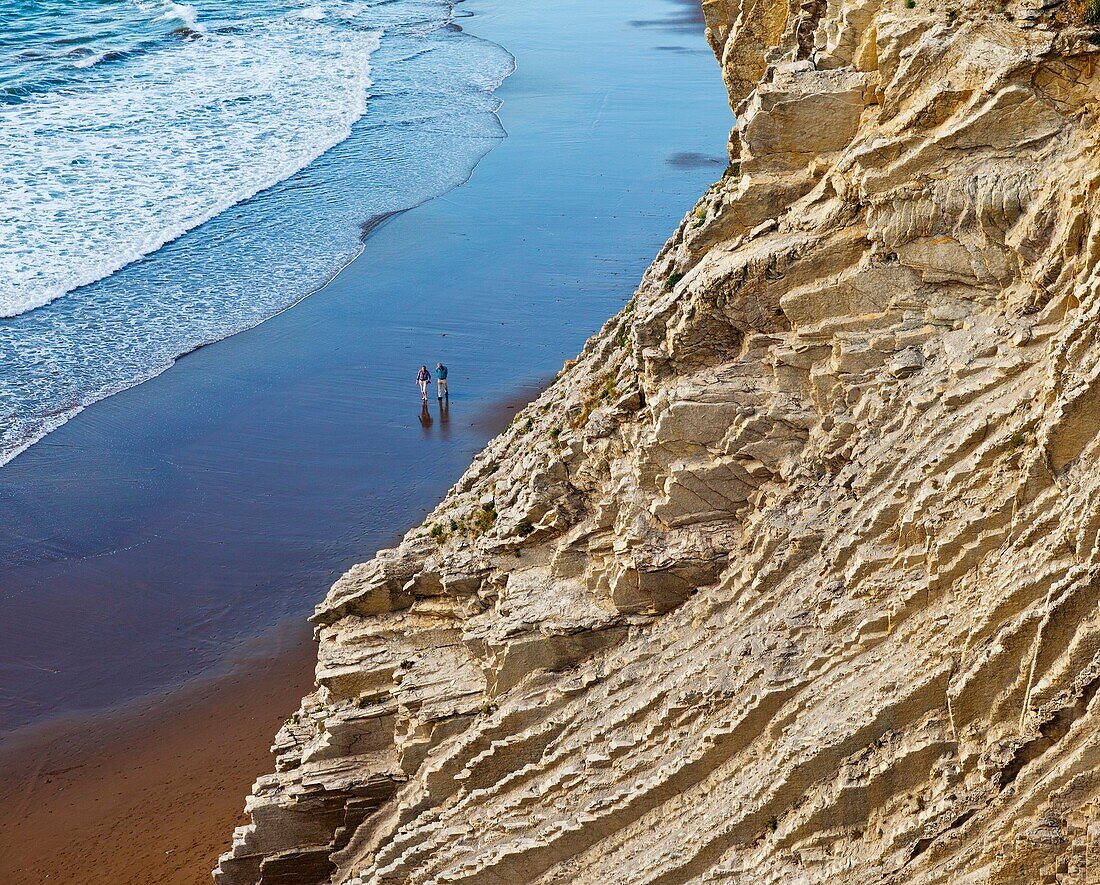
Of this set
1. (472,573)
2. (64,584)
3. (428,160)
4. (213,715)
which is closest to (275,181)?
(428,160)

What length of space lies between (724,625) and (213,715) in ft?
35.7

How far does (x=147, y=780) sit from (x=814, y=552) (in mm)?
11944

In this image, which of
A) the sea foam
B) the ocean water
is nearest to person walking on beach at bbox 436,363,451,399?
the ocean water

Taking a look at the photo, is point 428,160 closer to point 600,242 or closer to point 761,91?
point 600,242

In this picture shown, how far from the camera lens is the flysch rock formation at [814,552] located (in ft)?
31.7

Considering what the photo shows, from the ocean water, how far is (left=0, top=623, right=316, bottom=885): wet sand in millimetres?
9349

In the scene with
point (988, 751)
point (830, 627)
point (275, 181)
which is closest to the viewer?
point (988, 751)

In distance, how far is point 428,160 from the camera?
145ft

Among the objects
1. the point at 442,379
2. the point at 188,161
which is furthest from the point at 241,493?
the point at 188,161

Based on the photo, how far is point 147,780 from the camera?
60.2 ft

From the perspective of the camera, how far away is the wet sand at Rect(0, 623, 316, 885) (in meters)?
17.0

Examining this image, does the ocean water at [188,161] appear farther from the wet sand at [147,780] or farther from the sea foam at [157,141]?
the wet sand at [147,780]

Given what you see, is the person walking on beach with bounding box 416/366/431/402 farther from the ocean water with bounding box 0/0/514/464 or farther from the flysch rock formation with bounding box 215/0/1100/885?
the flysch rock formation with bounding box 215/0/1100/885

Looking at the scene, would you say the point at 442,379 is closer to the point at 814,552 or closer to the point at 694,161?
the point at 814,552
